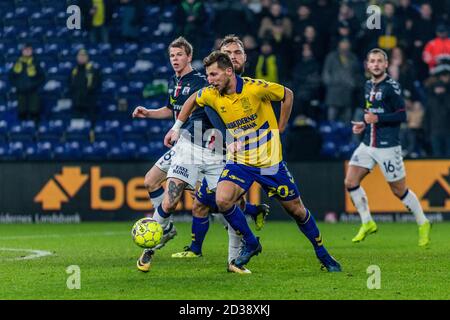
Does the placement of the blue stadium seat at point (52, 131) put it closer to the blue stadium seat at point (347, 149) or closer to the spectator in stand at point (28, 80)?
the spectator in stand at point (28, 80)

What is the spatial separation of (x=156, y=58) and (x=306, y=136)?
13.3 feet

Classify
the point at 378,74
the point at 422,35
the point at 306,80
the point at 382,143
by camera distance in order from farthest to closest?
the point at 422,35 → the point at 306,80 → the point at 382,143 → the point at 378,74

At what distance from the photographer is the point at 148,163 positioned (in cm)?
1916

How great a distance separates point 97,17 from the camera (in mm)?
22047

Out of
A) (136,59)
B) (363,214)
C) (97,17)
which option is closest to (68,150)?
(136,59)

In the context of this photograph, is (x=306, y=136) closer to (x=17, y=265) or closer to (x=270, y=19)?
(x=270, y=19)

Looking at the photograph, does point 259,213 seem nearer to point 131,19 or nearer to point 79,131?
point 79,131

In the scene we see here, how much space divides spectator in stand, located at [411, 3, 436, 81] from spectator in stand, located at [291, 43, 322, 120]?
79.5 inches

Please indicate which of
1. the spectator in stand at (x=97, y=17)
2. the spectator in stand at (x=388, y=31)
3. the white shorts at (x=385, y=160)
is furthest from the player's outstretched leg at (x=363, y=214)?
the spectator in stand at (x=97, y=17)

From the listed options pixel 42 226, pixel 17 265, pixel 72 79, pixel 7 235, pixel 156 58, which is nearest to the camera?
pixel 17 265

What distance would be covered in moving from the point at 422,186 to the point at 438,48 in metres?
3.05

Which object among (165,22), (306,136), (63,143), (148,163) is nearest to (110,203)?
(148,163)

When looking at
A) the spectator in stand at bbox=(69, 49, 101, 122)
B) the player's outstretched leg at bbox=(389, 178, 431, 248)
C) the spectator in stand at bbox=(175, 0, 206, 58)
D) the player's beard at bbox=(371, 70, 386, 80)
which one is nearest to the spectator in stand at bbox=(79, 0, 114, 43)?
the spectator in stand at bbox=(69, 49, 101, 122)

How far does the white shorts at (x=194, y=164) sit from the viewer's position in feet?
38.3
